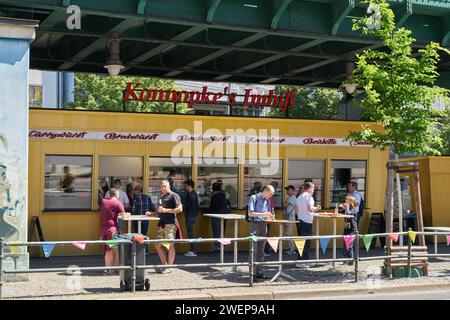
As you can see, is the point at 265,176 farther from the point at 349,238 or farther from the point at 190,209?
the point at 349,238

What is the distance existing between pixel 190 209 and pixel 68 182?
311 cm

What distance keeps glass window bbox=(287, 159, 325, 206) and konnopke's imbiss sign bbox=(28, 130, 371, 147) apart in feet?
1.78

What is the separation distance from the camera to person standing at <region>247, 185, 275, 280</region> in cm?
1441

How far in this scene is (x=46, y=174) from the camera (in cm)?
1803

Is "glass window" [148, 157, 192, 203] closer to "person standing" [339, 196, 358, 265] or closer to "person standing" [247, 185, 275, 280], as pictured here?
"person standing" [339, 196, 358, 265]

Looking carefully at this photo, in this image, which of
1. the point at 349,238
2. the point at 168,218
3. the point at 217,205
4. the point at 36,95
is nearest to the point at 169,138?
the point at 217,205

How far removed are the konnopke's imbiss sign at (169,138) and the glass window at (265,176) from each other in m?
0.64

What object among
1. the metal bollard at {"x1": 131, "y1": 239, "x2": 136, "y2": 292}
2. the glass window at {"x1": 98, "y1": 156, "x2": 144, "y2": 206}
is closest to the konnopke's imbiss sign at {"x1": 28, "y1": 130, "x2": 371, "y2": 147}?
the glass window at {"x1": 98, "y1": 156, "x2": 144, "y2": 206}

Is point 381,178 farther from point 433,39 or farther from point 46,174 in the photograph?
point 46,174

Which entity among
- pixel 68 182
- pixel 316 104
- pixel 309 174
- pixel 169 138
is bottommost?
pixel 68 182

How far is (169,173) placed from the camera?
19219 millimetres

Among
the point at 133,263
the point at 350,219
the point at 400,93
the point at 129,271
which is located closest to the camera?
the point at 133,263

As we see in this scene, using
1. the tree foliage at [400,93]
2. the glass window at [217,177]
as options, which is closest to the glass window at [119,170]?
the glass window at [217,177]
